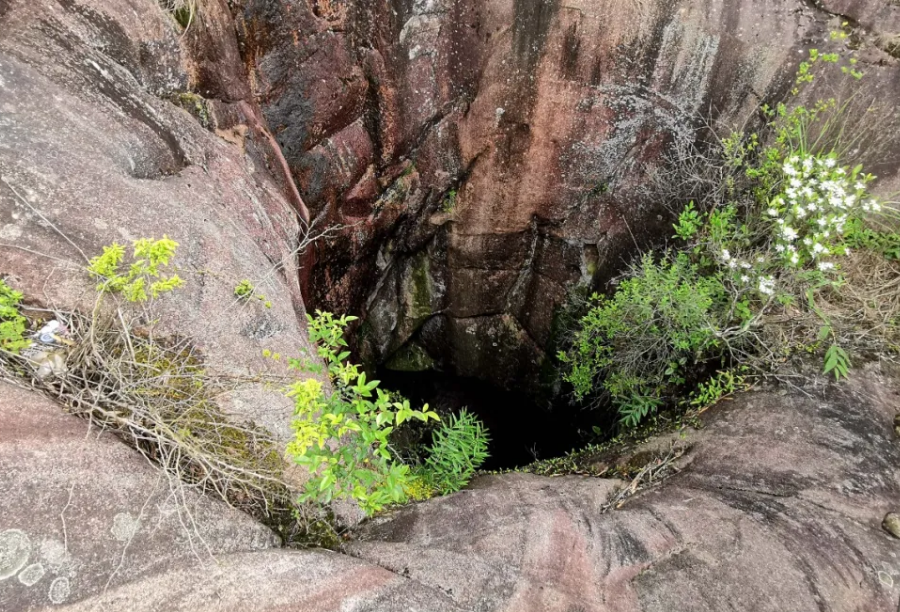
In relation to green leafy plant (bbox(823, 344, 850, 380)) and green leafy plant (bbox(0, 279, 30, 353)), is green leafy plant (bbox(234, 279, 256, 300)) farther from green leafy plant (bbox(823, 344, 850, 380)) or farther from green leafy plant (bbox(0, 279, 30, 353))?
green leafy plant (bbox(823, 344, 850, 380))

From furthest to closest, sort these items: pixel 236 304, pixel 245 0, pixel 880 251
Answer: pixel 880 251
pixel 245 0
pixel 236 304

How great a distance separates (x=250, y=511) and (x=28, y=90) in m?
2.09

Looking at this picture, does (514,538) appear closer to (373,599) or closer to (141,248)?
(373,599)

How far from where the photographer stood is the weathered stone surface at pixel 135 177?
207 cm

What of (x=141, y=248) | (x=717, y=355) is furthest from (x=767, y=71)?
(x=141, y=248)

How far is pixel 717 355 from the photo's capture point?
3.62m

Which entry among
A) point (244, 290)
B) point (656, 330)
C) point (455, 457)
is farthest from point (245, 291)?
point (656, 330)

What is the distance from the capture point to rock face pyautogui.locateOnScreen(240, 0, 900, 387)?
12.3 ft

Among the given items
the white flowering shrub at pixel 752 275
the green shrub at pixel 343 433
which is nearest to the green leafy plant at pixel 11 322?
the green shrub at pixel 343 433

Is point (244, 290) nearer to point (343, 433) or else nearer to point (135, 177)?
point (135, 177)

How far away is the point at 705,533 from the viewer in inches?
93.3

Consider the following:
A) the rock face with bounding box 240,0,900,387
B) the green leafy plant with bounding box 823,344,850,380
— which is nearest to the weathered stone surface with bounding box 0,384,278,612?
the rock face with bounding box 240,0,900,387

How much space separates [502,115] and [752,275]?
245 cm

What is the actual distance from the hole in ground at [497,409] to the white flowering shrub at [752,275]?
7.26 feet
